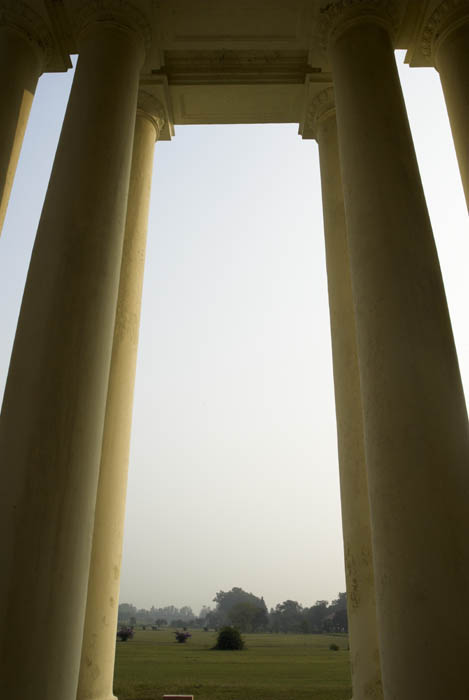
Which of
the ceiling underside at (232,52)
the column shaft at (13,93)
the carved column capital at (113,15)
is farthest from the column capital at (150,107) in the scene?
the carved column capital at (113,15)

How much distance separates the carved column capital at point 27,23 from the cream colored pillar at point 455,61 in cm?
6998

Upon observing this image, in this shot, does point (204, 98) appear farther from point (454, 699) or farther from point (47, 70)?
point (454, 699)

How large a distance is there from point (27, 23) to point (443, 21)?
2901 inches

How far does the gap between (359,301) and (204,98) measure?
7821 cm

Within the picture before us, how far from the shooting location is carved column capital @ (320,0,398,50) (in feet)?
283

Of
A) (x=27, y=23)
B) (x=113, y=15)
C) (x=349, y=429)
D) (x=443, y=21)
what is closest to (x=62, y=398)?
(x=349, y=429)

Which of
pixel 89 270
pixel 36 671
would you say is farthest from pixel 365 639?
pixel 89 270

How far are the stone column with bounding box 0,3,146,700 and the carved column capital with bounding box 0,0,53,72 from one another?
24.0 meters

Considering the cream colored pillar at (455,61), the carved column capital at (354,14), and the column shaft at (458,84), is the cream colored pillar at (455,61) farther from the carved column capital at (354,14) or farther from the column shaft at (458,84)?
the carved column capital at (354,14)

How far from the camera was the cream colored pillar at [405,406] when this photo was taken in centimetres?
4584

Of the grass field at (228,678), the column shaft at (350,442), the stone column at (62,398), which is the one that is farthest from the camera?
the grass field at (228,678)

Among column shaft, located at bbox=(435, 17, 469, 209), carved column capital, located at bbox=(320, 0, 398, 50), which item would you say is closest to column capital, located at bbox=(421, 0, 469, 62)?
column shaft, located at bbox=(435, 17, 469, 209)

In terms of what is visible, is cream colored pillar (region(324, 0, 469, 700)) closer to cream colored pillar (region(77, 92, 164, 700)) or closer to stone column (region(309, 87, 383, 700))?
stone column (region(309, 87, 383, 700))

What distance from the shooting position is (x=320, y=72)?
357ft
